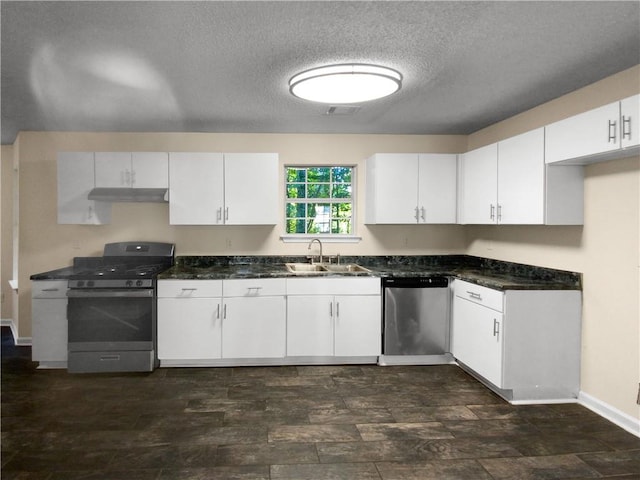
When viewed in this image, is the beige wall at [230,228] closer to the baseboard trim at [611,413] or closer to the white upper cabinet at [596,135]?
the white upper cabinet at [596,135]

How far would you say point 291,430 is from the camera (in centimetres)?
285

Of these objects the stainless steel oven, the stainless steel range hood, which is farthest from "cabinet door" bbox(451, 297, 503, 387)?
the stainless steel range hood

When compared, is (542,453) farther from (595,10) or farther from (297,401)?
(595,10)

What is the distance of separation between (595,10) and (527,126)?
6.19ft

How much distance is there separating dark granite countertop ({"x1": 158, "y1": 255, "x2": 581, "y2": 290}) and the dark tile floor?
0.88m

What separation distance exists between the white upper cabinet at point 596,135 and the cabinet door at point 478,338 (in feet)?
4.06

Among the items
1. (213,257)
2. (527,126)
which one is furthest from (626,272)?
(213,257)

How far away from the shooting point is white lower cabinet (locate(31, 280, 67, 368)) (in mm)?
4016

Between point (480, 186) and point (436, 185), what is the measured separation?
51 centimetres

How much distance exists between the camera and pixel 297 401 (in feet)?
10.9

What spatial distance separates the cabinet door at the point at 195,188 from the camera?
432 centimetres

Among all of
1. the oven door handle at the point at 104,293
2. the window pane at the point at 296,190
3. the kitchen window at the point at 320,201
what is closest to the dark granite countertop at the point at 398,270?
the oven door handle at the point at 104,293

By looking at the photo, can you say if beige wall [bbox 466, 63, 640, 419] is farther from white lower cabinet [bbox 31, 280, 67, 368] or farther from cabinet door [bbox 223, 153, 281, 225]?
white lower cabinet [bbox 31, 280, 67, 368]

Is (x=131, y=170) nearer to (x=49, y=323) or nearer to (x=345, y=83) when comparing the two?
(x=49, y=323)
